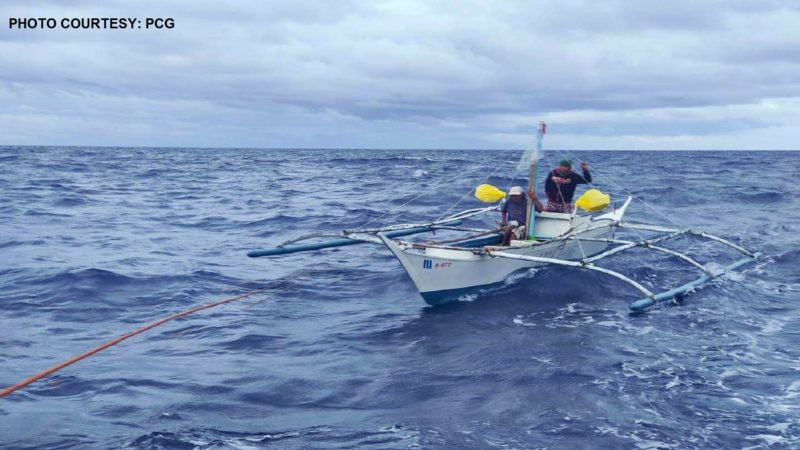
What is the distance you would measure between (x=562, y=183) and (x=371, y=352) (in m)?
7.55

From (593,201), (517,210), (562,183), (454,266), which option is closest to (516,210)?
(517,210)

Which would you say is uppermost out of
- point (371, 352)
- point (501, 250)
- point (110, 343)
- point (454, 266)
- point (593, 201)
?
point (593, 201)

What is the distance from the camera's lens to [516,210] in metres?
14.5

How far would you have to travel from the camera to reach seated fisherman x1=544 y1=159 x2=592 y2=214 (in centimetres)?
1562

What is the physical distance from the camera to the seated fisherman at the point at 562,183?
51.3 ft

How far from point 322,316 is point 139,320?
3030 mm

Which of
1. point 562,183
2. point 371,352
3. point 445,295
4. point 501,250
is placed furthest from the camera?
point 562,183

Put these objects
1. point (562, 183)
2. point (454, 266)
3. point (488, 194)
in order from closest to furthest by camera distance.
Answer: point (454, 266) < point (488, 194) < point (562, 183)

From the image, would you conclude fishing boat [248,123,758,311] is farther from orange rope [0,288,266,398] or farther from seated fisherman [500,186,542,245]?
orange rope [0,288,266,398]

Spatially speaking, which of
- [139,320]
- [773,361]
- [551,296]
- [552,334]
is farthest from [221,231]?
[773,361]

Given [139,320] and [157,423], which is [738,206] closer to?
[139,320]

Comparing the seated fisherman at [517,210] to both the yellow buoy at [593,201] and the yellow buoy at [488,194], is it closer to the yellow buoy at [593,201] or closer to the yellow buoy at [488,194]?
the yellow buoy at [488,194]

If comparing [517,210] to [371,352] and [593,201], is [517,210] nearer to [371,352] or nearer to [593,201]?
[593,201]

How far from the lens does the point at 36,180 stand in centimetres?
3669
